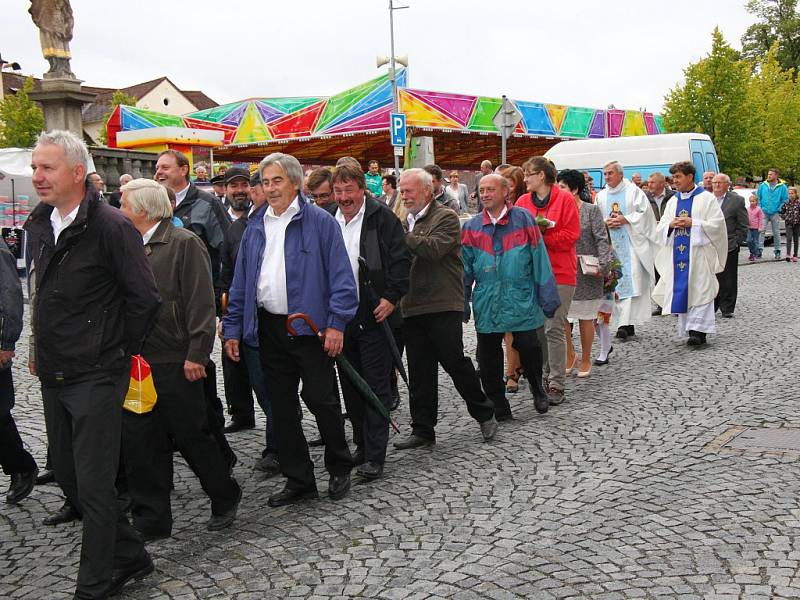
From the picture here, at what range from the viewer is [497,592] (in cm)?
372

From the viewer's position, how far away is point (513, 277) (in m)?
6.68

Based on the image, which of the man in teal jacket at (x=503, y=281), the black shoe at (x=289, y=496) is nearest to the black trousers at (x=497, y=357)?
the man in teal jacket at (x=503, y=281)

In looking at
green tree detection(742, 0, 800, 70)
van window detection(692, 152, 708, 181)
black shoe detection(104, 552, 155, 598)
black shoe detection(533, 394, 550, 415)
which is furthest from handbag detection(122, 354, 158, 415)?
green tree detection(742, 0, 800, 70)

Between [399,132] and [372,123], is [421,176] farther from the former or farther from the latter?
[372,123]

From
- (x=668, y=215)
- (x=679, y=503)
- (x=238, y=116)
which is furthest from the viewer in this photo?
(x=238, y=116)

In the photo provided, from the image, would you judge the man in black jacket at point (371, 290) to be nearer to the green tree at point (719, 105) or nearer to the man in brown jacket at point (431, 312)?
the man in brown jacket at point (431, 312)

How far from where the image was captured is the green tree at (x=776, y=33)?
233ft

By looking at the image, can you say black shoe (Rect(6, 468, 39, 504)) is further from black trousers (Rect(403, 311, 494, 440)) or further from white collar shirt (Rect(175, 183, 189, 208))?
black trousers (Rect(403, 311, 494, 440))

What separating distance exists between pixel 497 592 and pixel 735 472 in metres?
2.14

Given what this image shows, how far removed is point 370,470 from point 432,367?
1.03 m

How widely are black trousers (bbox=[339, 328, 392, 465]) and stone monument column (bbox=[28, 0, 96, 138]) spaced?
12.0 meters

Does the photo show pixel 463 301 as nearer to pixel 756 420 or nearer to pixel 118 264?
pixel 756 420

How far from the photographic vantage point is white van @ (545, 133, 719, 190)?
733 inches

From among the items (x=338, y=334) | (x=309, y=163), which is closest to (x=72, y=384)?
(x=338, y=334)
